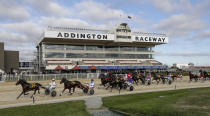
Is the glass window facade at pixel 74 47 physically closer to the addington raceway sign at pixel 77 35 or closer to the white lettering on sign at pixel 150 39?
the addington raceway sign at pixel 77 35

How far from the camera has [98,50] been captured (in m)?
55.7

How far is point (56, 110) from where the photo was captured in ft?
36.2

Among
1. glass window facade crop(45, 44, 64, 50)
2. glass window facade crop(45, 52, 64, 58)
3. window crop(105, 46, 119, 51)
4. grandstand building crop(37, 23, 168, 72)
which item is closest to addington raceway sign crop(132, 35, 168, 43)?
grandstand building crop(37, 23, 168, 72)

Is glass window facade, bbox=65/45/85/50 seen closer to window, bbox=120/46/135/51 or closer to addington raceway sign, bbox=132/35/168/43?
window, bbox=120/46/135/51

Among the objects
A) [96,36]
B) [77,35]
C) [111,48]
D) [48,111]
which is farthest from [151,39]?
[48,111]

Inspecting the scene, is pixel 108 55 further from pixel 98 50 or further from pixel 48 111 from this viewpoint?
pixel 48 111

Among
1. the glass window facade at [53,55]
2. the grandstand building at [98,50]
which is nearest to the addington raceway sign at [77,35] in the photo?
the grandstand building at [98,50]

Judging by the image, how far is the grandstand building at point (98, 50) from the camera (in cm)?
4725

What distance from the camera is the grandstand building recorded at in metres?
47.2

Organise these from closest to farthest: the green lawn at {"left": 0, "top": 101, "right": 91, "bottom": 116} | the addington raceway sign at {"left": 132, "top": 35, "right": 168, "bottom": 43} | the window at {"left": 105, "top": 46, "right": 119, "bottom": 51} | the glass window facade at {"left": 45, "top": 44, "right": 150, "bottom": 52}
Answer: the green lawn at {"left": 0, "top": 101, "right": 91, "bottom": 116} → the glass window facade at {"left": 45, "top": 44, "right": 150, "bottom": 52} → the addington raceway sign at {"left": 132, "top": 35, "right": 168, "bottom": 43} → the window at {"left": 105, "top": 46, "right": 119, "bottom": 51}

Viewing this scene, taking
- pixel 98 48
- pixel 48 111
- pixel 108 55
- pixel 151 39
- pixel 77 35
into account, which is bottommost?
pixel 48 111

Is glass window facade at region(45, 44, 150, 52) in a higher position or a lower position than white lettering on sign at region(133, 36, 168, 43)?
lower

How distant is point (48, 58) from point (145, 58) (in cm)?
3045

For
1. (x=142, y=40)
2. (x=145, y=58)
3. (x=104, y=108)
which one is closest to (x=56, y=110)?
(x=104, y=108)
